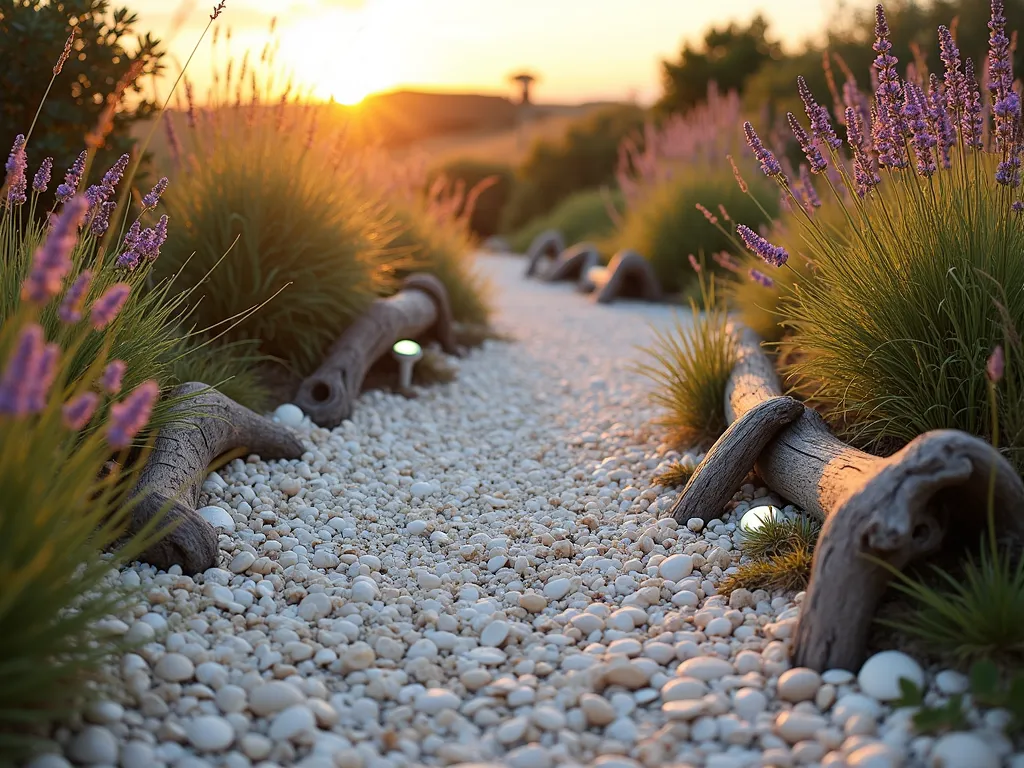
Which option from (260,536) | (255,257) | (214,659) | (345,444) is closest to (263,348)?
(255,257)

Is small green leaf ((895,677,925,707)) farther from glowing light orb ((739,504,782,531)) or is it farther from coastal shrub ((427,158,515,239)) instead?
coastal shrub ((427,158,515,239))

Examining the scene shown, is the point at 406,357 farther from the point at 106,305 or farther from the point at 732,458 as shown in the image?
the point at 106,305

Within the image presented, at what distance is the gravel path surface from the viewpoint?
181cm

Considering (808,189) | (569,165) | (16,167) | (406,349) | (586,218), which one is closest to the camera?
(16,167)

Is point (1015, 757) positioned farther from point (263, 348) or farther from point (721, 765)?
point (263, 348)

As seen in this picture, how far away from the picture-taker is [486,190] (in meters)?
16.3

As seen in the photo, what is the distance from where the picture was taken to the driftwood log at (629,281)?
26.0ft

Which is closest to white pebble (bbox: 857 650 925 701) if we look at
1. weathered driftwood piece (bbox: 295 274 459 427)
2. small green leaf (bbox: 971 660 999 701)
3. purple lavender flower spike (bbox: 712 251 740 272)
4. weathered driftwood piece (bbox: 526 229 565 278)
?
small green leaf (bbox: 971 660 999 701)

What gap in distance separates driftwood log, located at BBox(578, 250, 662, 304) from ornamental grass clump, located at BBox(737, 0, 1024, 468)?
16.4 ft

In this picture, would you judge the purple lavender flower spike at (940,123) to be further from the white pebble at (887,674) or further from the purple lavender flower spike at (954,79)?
the white pebble at (887,674)

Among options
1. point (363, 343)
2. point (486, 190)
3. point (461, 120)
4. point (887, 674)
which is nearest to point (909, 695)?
point (887, 674)

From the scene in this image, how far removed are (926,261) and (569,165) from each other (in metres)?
12.8

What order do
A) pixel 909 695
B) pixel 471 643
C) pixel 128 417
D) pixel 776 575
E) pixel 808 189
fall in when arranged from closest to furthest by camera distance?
pixel 128 417 → pixel 909 695 → pixel 471 643 → pixel 776 575 → pixel 808 189

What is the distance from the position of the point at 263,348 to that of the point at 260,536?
1.66m
